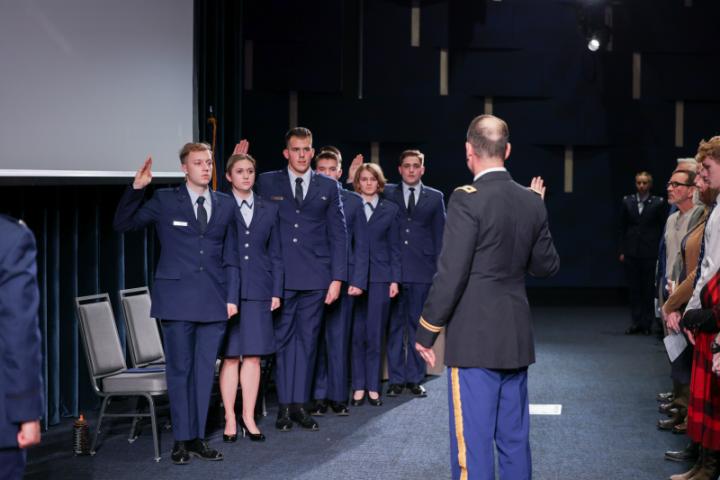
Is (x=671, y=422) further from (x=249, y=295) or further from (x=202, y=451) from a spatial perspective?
(x=202, y=451)

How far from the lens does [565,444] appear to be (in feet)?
16.9

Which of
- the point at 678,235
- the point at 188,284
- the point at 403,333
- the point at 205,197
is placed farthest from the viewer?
the point at 403,333

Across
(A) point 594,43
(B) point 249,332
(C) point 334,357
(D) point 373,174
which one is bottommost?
(C) point 334,357

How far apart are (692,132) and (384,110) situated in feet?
10.9

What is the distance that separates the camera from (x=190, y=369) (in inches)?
188

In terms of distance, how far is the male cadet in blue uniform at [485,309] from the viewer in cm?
330

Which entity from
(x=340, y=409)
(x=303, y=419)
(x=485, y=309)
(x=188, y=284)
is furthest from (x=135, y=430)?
(x=485, y=309)

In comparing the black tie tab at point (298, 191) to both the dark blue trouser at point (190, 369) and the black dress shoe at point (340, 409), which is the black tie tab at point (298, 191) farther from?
the black dress shoe at point (340, 409)

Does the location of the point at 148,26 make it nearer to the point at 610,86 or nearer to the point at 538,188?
the point at 538,188

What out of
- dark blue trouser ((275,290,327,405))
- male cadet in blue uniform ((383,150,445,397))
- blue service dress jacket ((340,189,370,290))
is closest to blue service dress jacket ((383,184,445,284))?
male cadet in blue uniform ((383,150,445,397))

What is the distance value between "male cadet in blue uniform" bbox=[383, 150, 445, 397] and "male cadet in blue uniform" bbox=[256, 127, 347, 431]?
1061mm

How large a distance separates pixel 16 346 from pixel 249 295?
2.63m

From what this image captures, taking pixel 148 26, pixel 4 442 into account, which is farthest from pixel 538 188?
pixel 148 26

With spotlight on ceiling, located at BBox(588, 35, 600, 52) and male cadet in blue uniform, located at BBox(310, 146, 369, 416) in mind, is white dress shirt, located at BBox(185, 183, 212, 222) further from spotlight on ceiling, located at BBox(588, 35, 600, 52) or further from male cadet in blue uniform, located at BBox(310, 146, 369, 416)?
spotlight on ceiling, located at BBox(588, 35, 600, 52)
